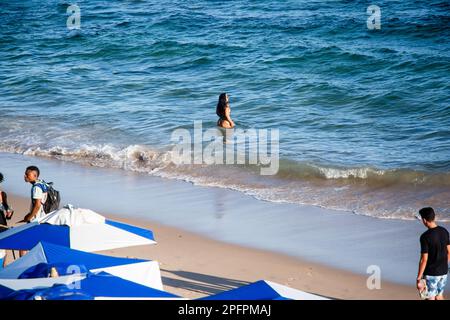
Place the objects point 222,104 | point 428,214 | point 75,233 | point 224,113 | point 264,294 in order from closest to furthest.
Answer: point 264,294 → point 428,214 → point 75,233 → point 222,104 → point 224,113

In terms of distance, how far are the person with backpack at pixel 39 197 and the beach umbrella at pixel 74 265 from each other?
2.13 meters

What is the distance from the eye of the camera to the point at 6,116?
21.3 m

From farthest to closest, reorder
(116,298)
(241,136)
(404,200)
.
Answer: (241,136), (404,200), (116,298)

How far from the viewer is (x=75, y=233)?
913cm

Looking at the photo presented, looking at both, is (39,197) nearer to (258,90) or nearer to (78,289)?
(78,289)

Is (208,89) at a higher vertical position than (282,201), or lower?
higher

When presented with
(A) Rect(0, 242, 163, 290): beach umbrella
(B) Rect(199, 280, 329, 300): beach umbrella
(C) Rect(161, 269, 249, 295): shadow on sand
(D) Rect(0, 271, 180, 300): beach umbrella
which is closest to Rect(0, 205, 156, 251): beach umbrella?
(A) Rect(0, 242, 163, 290): beach umbrella

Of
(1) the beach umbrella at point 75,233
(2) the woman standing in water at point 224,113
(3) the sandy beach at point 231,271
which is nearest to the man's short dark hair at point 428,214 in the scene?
(3) the sandy beach at point 231,271

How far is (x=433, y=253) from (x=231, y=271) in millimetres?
2981

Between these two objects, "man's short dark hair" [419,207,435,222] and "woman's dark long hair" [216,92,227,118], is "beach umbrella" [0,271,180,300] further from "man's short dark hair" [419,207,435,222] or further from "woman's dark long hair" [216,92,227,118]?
"woman's dark long hair" [216,92,227,118]

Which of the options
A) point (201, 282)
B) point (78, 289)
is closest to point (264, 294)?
point (78, 289)
